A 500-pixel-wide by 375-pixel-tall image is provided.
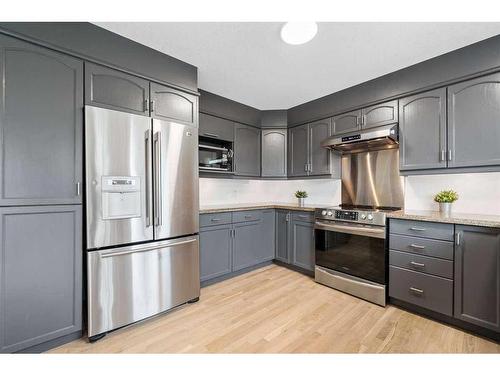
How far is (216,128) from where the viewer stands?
307 cm

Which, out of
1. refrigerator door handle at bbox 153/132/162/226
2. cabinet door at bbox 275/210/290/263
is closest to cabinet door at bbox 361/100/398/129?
cabinet door at bbox 275/210/290/263

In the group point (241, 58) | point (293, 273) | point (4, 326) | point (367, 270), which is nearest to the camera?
point (4, 326)

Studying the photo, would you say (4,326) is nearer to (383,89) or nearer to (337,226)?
(337,226)

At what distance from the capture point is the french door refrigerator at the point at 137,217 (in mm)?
1721

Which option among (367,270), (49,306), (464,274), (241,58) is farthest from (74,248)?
(464,274)

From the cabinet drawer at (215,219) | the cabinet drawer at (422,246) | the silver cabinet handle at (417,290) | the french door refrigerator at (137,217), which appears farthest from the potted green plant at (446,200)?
the french door refrigerator at (137,217)

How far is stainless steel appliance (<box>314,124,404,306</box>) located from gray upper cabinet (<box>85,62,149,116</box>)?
2.21m

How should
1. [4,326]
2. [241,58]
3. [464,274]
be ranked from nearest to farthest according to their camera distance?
1. [4,326]
2. [464,274]
3. [241,58]

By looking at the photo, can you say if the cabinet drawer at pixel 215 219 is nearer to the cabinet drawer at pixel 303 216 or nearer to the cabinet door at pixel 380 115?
the cabinet drawer at pixel 303 216

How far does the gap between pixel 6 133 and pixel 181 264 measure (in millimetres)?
1608

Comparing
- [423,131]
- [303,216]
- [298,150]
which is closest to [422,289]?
[303,216]

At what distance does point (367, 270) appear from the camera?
2.38 meters

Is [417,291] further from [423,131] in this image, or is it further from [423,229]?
[423,131]

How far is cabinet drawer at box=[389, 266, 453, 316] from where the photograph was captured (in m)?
1.91
